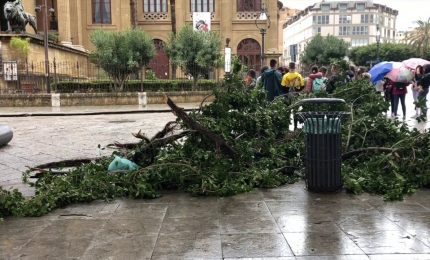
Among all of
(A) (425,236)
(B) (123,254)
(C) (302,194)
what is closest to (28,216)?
(B) (123,254)

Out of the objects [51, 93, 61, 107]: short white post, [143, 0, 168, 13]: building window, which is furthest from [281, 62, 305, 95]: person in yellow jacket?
[143, 0, 168, 13]: building window

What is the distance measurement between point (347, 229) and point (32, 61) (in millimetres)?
28506

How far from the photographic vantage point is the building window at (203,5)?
48.9 m

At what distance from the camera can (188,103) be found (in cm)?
2666

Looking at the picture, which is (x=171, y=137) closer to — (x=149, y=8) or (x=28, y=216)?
(x=28, y=216)

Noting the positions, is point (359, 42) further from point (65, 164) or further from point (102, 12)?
point (65, 164)

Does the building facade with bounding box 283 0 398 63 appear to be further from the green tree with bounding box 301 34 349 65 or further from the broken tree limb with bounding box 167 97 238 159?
the broken tree limb with bounding box 167 97 238 159

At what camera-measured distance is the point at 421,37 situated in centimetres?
7756

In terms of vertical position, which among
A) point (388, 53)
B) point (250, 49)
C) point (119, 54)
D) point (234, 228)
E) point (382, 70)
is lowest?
point (234, 228)

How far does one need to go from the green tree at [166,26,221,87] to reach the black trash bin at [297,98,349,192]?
78.7 feet

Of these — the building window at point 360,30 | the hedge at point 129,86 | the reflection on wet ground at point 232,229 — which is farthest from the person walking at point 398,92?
the building window at point 360,30

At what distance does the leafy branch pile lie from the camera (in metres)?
6.19

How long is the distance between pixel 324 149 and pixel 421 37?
260ft

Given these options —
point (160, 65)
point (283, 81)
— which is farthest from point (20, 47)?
point (283, 81)
